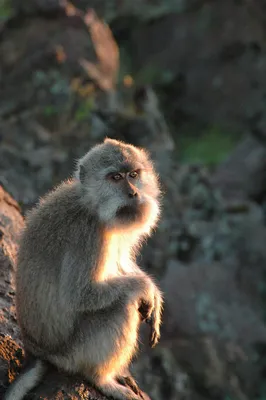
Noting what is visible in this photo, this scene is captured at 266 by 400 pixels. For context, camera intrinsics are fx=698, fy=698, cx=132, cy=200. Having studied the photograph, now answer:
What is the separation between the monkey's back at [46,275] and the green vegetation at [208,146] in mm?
9085

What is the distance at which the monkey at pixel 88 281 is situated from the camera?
13.8 feet

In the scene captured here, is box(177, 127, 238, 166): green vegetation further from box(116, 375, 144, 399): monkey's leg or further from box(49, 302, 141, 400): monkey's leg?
box(49, 302, 141, 400): monkey's leg

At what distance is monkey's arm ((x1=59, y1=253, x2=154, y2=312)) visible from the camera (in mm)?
4195

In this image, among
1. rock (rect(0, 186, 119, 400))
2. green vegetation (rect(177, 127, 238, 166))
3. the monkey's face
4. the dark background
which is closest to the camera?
rock (rect(0, 186, 119, 400))

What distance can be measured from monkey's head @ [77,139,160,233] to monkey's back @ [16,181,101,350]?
16cm

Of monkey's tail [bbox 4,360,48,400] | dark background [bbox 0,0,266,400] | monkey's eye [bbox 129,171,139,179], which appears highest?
dark background [bbox 0,0,266,400]

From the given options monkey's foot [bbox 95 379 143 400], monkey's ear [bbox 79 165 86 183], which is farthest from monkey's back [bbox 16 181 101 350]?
monkey's foot [bbox 95 379 143 400]

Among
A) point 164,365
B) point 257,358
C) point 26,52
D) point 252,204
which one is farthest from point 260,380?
point 26,52

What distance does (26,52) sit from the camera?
10.5 m

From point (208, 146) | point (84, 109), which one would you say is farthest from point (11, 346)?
point (208, 146)

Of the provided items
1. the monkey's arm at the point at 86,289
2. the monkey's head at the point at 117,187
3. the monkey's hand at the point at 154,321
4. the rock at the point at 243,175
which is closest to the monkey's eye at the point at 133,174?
the monkey's head at the point at 117,187

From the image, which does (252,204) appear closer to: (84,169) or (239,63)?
(239,63)

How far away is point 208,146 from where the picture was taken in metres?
14.2

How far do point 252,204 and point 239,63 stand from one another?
15.1ft
